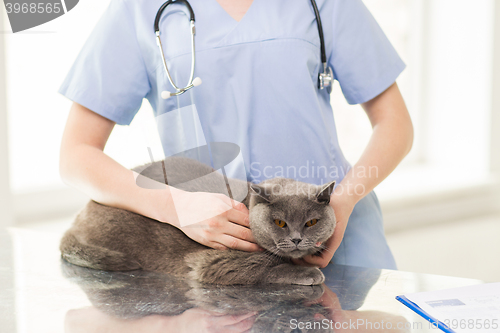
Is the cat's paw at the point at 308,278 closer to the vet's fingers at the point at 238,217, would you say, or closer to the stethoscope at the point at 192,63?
the vet's fingers at the point at 238,217

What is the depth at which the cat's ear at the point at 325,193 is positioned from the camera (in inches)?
34.0

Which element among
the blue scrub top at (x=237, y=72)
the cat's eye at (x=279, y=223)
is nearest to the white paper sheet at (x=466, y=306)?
the cat's eye at (x=279, y=223)

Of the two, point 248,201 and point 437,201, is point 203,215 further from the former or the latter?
point 437,201

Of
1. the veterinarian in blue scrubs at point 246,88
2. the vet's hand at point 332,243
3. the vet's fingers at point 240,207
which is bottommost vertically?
the vet's hand at point 332,243

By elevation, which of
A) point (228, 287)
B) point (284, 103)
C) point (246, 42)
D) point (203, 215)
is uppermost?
point (246, 42)

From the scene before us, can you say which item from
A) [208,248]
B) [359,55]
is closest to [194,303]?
[208,248]

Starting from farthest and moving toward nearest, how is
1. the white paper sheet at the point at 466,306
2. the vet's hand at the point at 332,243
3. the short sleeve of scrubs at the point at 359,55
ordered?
the short sleeve of scrubs at the point at 359,55
the vet's hand at the point at 332,243
the white paper sheet at the point at 466,306

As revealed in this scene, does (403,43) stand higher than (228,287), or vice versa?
(403,43)

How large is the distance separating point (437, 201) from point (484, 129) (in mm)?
485

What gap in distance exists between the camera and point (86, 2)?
171cm

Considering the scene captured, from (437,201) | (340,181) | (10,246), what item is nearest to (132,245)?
(10,246)

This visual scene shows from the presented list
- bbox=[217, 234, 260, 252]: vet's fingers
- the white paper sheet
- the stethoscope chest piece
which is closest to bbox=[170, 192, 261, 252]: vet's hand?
bbox=[217, 234, 260, 252]: vet's fingers

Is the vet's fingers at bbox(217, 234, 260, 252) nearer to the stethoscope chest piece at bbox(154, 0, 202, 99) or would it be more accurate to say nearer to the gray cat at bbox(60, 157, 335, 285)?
the gray cat at bbox(60, 157, 335, 285)

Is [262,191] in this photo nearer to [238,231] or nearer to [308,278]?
[238,231]
